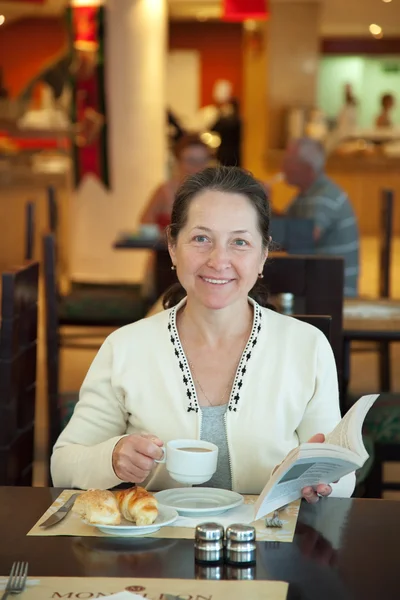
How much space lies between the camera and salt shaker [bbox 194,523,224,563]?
1.37m

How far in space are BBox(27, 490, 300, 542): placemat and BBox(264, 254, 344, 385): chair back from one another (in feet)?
4.28

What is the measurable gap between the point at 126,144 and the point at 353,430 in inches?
251

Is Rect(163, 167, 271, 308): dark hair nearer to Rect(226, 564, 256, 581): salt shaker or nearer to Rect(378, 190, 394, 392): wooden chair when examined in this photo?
Rect(226, 564, 256, 581): salt shaker

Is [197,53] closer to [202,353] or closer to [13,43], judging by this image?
[13,43]

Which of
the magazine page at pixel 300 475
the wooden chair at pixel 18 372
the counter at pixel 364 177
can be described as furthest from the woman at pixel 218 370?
the counter at pixel 364 177

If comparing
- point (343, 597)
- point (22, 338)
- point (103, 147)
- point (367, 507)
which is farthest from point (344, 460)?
point (103, 147)

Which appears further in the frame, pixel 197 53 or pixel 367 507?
pixel 197 53

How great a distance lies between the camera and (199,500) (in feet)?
5.41

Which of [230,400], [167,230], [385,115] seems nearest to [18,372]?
[167,230]

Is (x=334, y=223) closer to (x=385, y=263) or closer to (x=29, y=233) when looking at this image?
(x=385, y=263)

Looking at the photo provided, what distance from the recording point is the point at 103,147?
7.76 m

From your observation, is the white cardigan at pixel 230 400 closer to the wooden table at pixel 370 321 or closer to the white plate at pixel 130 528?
the white plate at pixel 130 528

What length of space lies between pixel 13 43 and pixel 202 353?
14.8 m

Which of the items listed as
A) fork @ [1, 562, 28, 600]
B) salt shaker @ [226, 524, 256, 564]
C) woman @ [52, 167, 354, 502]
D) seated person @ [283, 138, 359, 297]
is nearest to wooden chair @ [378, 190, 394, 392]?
seated person @ [283, 138, 359, 297]
